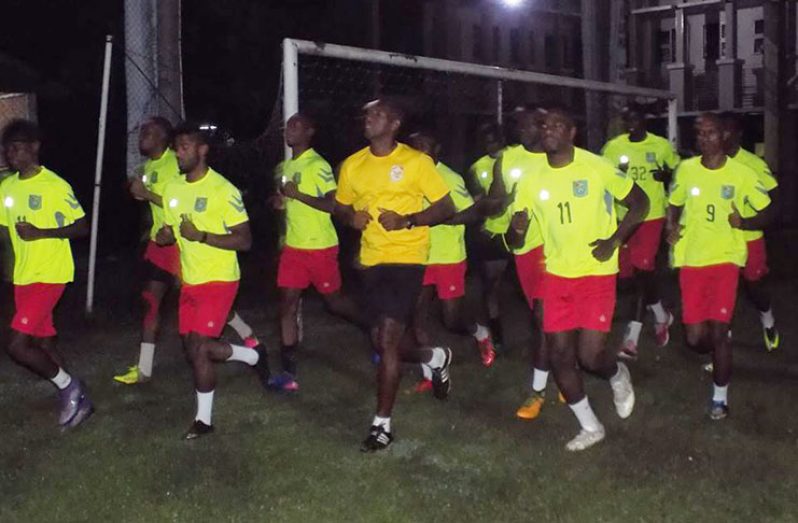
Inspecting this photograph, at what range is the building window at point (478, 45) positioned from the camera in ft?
125

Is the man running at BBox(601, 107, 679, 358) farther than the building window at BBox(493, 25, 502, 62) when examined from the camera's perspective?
No

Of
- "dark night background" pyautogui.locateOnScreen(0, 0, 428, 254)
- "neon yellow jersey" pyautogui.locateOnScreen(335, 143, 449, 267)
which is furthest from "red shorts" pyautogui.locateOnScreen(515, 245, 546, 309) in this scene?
"dark night background" pyautogui.locateOnScreen(0, 0, 428, 254)

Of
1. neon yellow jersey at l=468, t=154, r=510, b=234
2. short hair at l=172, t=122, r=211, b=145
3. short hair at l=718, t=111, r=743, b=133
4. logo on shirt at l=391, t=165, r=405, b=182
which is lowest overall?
logo on shirt at l=391, t=165, r=405, b=182

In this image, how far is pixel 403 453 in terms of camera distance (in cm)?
627

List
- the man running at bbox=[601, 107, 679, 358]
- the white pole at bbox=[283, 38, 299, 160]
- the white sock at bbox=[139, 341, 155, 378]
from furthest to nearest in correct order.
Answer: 1. the man running at bbox=[601, 107, 679, 358]
2. the white pole at bbox=[283, 38, 299, 160]
3. the white sock at bbox=[139, 341, 155, 378]

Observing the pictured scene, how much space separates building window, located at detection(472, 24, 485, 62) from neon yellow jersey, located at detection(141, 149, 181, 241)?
102ft

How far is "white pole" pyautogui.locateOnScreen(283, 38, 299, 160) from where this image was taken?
348 inches

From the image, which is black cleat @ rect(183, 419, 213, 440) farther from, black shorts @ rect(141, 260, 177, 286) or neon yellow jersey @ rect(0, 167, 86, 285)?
black shorts @ rect(141, 260, 177, 286)

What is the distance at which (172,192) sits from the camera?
6531mm

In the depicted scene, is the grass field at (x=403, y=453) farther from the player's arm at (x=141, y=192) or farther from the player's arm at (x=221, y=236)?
the player's arm at (x=141, y=192)

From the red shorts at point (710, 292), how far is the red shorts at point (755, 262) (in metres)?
2.02

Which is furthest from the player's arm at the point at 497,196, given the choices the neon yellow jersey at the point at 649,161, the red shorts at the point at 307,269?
the neon yellow jersey at the point at 649,161

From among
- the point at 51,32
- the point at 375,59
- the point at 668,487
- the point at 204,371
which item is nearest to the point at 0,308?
the point at 375,59

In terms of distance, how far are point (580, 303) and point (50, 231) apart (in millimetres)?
3284
